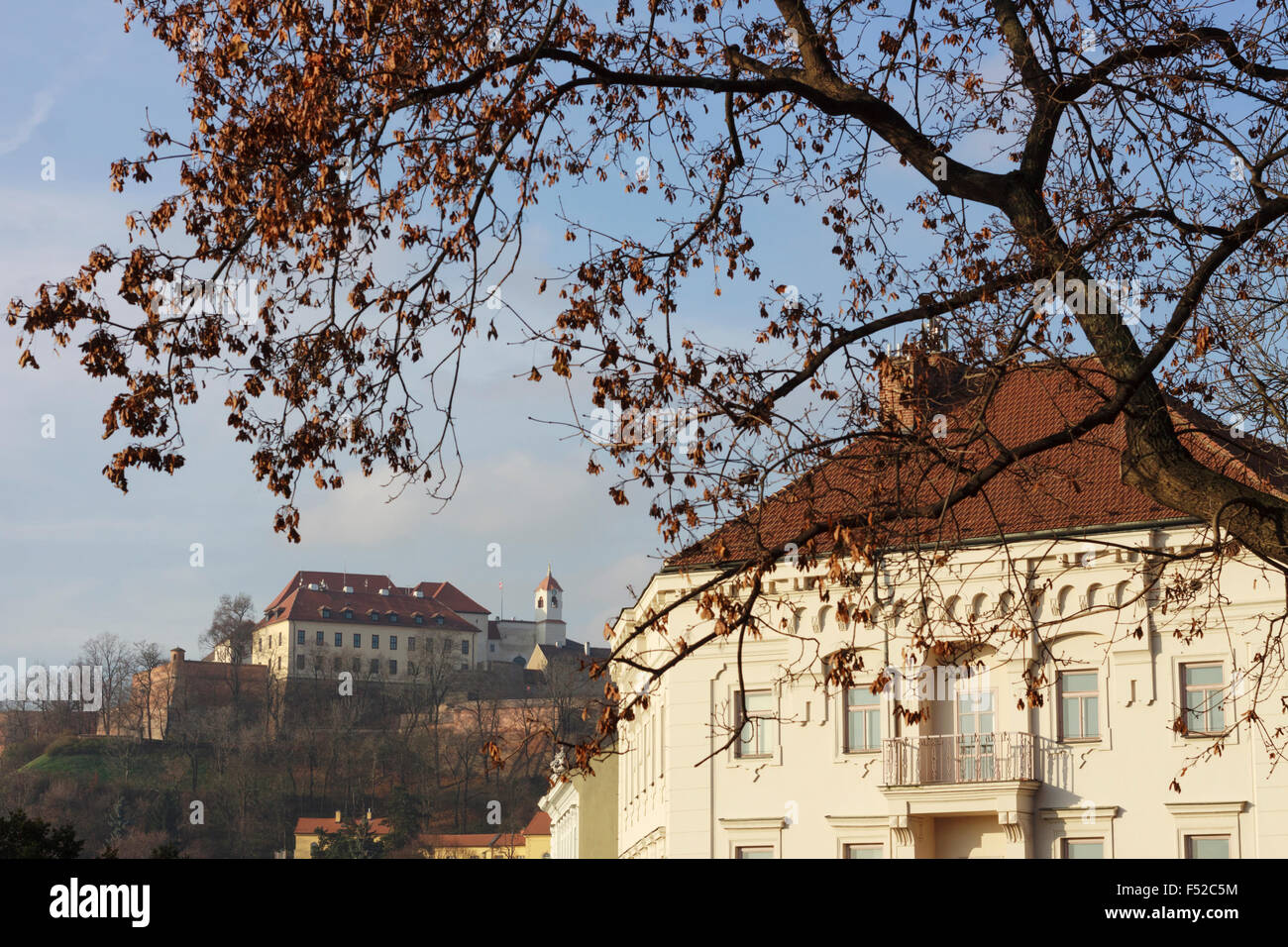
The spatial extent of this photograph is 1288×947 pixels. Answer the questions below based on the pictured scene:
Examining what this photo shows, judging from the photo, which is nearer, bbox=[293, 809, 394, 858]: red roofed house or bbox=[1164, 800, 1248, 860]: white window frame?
bbox=[1164, 800, 1248, 860]: white window frame

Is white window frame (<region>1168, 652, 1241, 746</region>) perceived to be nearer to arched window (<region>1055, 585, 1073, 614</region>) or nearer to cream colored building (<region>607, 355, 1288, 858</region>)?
cream colored building (<region>607, 355, 1288, 858</region>)

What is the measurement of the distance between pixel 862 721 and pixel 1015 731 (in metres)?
3.16

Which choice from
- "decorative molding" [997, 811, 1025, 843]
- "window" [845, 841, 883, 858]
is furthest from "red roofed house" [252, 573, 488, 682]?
"decorative molding" [997, 811, 1025, 843]

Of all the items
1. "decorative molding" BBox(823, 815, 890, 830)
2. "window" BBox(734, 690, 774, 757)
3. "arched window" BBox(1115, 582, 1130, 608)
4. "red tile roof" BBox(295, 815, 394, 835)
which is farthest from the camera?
"red tile roof" BBox(295, 815, 394, 835)

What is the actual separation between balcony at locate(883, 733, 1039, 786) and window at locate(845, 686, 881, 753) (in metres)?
0.78

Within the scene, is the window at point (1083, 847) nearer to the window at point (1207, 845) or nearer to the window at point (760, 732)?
the window at point (1207, 845)

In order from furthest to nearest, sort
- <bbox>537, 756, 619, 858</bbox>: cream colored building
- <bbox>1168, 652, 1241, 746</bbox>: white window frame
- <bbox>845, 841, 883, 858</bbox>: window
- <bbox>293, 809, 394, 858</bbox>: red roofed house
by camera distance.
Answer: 1. <bbox>293, 809, 394, 858</bbox>: red roofed house
2. <bbox>537, 756, 619, 858</bbox>: cream colored building
3. <bbox>845, 841, 883, 858</bbox>: window
4. <bbox>1168, 652, 1241, 746</bbox>: white window frame

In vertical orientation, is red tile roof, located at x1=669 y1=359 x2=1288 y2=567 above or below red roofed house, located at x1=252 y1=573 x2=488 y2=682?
below

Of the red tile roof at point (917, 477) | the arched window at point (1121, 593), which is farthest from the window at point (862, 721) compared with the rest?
the arched window at point (1121, 593)

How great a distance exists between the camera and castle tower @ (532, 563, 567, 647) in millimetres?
191375

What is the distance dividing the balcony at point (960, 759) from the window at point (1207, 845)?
290 centimetres

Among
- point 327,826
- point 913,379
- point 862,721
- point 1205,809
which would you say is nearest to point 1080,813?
point 1205,809

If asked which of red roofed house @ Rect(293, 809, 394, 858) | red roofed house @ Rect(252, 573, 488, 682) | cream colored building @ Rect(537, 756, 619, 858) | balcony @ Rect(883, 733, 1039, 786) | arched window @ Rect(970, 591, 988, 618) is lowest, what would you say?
red roofed house @ Rect(293, 809, 394, 858)
